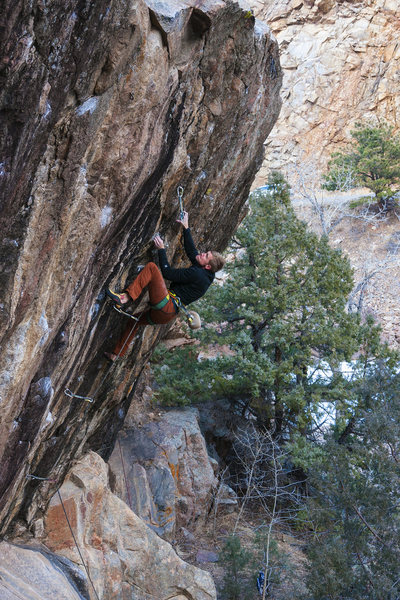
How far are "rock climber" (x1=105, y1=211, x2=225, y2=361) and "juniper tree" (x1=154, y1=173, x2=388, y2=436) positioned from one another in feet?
17.8

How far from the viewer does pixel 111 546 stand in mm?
6707

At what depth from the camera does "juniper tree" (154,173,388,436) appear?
1189cm

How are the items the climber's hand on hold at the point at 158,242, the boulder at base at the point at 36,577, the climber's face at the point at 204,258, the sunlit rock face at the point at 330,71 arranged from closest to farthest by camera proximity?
the boulder at base at the point at 36,577 < the climber's hand on hold at the point at 158,242 < the climber's face at the point at 204,258 < the sunlit rock face at the point at 330,71

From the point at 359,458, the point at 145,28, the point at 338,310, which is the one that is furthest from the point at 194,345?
the point at 145,28

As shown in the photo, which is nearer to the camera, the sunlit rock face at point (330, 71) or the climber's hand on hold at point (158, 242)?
the climber's hand on hold at point (158, 242)

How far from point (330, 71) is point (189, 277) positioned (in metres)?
36.1

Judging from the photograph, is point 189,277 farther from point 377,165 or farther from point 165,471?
point 377,165

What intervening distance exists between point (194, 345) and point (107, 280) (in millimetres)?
7605

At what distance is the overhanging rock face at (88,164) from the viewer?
11.4ft

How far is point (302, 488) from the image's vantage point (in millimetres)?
13203

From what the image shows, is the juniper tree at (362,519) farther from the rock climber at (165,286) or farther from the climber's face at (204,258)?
the climber's face at (204,258)

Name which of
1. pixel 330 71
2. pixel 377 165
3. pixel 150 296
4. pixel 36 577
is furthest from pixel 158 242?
pixel 330 71

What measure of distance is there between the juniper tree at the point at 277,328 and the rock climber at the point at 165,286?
542cm

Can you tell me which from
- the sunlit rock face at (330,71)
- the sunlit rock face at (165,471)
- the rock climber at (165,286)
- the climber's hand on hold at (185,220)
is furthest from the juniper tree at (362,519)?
the sunlit rock face at (330,71)
